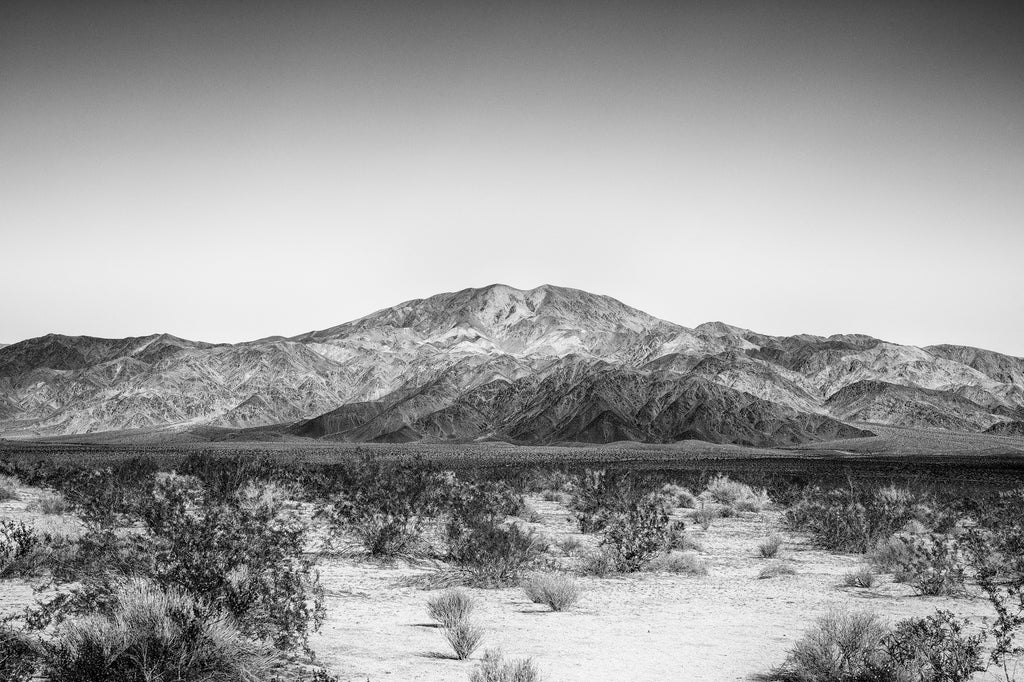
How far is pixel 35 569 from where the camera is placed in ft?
48.3

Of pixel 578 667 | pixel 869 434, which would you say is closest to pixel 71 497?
pixel 578 667

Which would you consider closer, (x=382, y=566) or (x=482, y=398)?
(x=382, y=566)

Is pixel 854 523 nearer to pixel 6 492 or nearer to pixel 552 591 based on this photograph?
pixel 552 591

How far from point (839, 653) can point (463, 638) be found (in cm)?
442

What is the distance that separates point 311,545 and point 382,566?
3.01 meters

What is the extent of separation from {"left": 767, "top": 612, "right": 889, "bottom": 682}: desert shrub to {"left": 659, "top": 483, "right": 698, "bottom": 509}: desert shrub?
23.2 meters

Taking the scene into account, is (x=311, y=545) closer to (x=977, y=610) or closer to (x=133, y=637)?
(x=133, y=637)

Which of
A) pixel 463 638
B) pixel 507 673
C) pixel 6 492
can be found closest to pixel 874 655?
pixel 507 673

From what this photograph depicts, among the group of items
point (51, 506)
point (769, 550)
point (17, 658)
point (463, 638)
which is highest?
point (17, 658)

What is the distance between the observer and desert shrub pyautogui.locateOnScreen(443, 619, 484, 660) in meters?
10.4

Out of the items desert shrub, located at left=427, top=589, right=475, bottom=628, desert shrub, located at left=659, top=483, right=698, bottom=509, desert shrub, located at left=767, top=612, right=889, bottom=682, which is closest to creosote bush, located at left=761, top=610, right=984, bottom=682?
desert shrub, located at left=767, top=612, right=889, bottom=682

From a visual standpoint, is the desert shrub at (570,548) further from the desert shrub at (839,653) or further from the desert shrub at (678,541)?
the desert shrub at (839,653)

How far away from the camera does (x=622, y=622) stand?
12828mm

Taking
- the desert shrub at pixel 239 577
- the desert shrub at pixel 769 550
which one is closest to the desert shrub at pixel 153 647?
the desert shrub at pixel 239 577
